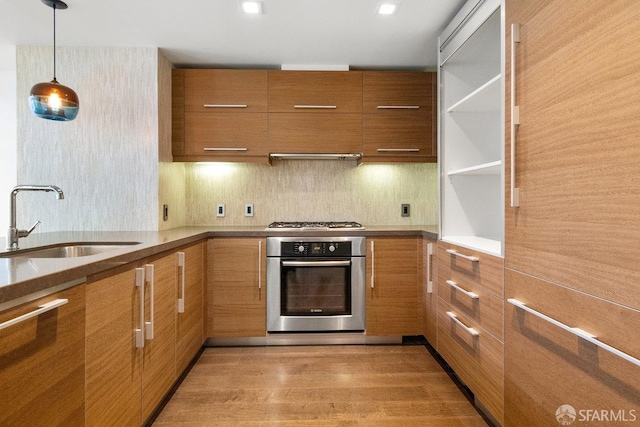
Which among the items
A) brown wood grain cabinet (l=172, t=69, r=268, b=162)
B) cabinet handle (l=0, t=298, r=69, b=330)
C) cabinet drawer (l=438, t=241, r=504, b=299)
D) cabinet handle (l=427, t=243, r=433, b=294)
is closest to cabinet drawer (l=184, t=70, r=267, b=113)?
brown wood grain cabinet (l=172, t=69, r=268, b=162)

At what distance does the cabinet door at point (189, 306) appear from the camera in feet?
7.29

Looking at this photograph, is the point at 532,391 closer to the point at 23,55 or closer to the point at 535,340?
the point at 535,340

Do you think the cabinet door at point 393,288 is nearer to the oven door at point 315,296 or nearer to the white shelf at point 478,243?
the oven door at point 315,296

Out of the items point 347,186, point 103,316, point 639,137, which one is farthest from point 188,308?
point 639,137

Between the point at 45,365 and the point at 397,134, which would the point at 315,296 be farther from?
the point at 45,365

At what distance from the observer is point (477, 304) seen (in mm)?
1872

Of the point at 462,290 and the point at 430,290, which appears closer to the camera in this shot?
the point at 462,290

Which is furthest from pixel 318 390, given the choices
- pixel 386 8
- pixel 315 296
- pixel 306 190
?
pixel 386 8

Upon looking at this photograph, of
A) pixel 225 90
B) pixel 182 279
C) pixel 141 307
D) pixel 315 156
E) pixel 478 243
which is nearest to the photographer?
pixel 141 307

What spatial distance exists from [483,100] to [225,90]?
6.32ft

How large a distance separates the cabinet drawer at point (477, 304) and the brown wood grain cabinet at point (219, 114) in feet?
5.65

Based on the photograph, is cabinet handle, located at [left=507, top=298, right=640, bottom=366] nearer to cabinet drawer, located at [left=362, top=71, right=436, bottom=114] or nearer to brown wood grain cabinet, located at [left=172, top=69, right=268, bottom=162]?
cabinet drawer, located at [left=362, top=71, right=436, bottom=114]

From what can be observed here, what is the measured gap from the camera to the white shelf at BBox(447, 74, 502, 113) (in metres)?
1.82

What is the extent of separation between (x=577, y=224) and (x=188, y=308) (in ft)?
6.90
